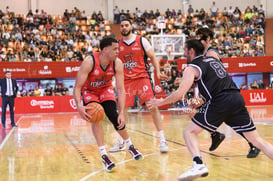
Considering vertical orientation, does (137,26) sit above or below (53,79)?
above

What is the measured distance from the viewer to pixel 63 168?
5.54 m

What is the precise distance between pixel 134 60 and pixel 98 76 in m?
1.82

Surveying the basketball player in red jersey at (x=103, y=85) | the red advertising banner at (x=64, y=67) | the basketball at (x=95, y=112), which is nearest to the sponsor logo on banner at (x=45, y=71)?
the red advertising banner at (x=64, y=67)

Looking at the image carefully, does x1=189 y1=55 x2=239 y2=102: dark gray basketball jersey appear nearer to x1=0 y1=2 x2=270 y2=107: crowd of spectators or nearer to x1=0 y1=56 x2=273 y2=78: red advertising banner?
x1=0 y1=2 x2=270 y2=107: crowd of spectators

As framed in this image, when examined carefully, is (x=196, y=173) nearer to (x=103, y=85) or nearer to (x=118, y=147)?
(x=103, y=85)

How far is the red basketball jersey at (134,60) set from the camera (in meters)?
6.99

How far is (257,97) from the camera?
2281cm

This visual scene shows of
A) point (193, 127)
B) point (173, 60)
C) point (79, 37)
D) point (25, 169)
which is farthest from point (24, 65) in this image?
point (193, 127)

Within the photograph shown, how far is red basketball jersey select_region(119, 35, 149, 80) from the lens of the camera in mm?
6992

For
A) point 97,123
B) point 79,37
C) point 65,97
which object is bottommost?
point 65,97

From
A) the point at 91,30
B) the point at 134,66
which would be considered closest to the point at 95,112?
the point at 134,66

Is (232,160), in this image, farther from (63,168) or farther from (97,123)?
(63,168)

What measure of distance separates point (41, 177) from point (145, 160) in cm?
162

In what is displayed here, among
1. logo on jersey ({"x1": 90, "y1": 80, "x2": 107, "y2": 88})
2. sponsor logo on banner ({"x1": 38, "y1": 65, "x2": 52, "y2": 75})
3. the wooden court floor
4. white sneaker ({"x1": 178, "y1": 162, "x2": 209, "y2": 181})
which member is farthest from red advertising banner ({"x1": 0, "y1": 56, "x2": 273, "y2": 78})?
white sneaker ({"x1": 178, "y1": 162, "x2": 209, "y2": 181})
